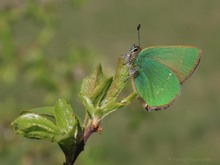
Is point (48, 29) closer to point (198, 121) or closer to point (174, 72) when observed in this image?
point (174, 72)

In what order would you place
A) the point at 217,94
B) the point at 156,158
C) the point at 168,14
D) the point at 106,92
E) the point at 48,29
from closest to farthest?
1. the point at 106,92
2. the point at 48,29
3. the point at 156,158
4. the point at 217,94
5. the point at 168,14

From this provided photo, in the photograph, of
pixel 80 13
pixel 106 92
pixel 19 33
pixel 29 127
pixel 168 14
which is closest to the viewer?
pixel 29 127

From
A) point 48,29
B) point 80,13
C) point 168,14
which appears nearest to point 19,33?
point 80,13

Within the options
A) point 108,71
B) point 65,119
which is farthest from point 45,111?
point 108,71

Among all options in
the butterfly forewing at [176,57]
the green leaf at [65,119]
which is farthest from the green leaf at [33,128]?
the butterfly forewing at [176,57]

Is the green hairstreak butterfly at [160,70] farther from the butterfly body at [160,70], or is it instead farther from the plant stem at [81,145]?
the plant stem at [81,145]

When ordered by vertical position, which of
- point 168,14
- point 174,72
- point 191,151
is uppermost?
point 174,72

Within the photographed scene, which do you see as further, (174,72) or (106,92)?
(174,72)

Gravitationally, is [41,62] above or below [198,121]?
above
